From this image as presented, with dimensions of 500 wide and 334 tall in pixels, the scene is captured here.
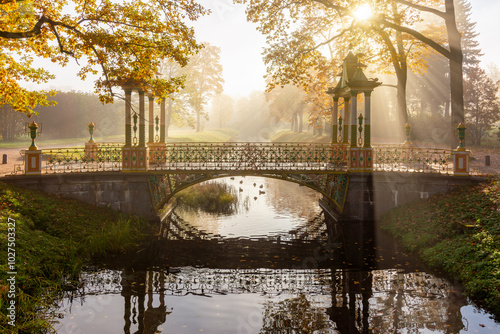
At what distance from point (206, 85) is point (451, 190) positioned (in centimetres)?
3903

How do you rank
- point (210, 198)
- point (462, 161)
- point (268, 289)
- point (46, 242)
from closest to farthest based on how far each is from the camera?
point (268, 289)
point (46, 242)
point (462, 161)
point (210, 198)

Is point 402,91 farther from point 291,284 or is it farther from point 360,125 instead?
point 291,284

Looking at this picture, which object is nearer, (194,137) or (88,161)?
(88,161)

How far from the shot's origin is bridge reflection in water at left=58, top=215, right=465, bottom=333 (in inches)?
317

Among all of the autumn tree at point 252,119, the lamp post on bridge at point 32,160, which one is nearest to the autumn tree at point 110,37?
the lamp post on bridge at point 32,160

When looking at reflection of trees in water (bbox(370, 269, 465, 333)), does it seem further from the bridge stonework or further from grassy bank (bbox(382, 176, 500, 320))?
the bridge stonework

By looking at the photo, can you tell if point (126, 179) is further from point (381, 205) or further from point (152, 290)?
point (381, 205)

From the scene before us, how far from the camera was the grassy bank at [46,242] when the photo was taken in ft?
26.8

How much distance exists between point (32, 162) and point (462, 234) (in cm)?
1608

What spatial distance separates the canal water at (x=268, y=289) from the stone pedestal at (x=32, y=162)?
18.3 ft

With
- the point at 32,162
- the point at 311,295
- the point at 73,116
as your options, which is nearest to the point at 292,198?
the point at 311,295

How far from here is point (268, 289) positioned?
9.94m

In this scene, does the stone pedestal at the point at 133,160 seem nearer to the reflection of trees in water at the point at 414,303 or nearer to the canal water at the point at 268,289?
the canal water at the point at 268,289

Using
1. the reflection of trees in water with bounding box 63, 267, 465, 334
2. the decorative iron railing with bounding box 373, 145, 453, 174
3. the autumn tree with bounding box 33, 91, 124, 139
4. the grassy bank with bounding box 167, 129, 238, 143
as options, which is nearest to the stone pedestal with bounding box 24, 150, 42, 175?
the reflection of trees in water with bounding box 63, 267, 465, 334
